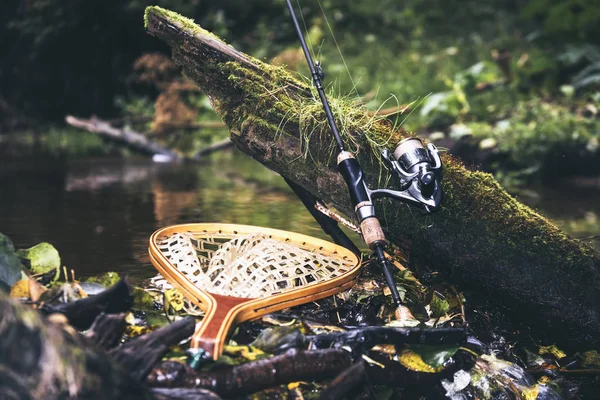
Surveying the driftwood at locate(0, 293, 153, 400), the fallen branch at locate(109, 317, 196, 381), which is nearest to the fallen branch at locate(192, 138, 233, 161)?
the fallen branch at locate(109, 317, 196, 381)

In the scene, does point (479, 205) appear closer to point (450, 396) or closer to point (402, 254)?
point (402, 254)

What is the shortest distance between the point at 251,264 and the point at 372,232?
0.59m

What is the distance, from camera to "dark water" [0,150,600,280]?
5.38m

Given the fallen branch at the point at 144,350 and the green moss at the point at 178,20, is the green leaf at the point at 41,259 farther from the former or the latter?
the green moss at the point at 178,20

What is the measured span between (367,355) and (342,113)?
4.17 feet

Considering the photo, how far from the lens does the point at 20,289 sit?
3020 mm

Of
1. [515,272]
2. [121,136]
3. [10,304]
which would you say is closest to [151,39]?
[121,136]

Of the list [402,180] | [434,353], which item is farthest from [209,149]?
[434,353]

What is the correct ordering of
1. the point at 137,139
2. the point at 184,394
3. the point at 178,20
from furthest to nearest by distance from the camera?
the point at 137,139, the point at 178,20, the point at 184,394

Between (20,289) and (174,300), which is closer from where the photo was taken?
(20,289)

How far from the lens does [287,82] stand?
12.7 feet

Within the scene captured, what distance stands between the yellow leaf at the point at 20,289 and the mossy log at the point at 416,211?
1.27 metres

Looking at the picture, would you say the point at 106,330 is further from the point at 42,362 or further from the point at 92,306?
the point at 42,362

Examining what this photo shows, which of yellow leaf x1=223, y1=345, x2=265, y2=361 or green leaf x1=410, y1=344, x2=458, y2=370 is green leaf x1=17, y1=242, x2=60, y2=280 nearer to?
yellow leaf x1=223, y1=345, x2=265, y2=361
